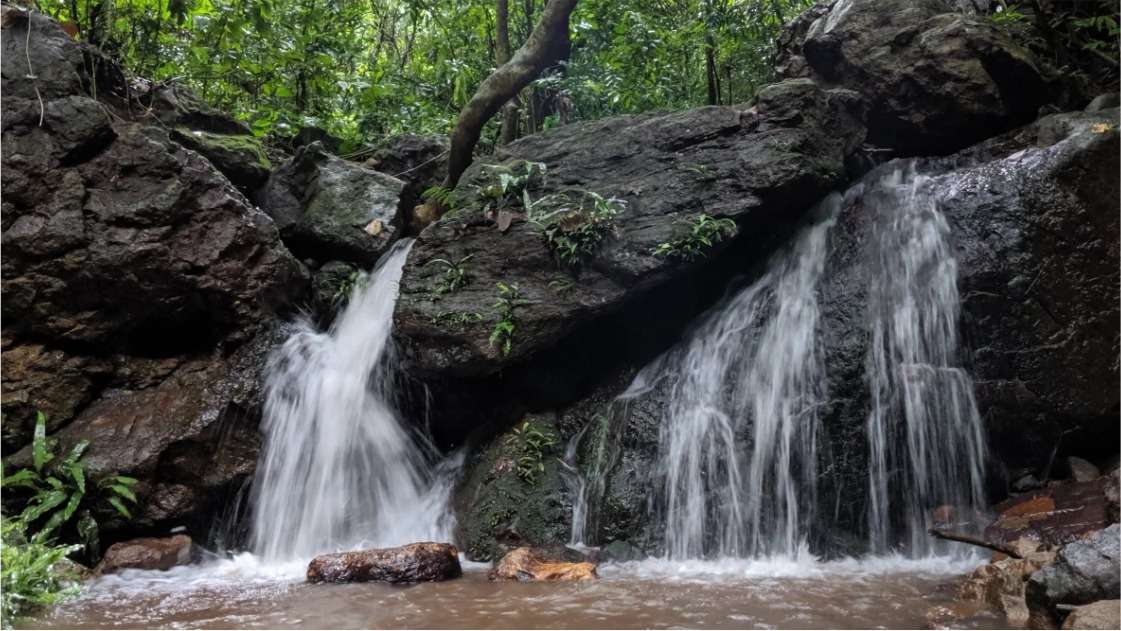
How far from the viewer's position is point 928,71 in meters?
7.89

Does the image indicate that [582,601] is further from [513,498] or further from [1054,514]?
[1054,514]

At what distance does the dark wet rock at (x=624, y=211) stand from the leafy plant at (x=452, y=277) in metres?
0.04

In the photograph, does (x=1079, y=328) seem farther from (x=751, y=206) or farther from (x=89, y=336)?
(x=89, y=336)

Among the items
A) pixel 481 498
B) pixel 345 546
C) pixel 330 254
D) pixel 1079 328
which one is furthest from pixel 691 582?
pixel 330 254

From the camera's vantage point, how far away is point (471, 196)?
7590 mm

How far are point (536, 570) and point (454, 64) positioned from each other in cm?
876

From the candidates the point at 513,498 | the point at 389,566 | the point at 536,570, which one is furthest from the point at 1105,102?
the point at 389,566

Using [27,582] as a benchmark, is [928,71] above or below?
above

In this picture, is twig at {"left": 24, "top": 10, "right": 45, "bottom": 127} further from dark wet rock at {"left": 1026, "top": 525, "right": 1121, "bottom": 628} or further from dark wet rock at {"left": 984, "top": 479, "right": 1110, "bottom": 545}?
dark wet rock at {"left": 984, "top": 479, "right": 1110, "bottom": 545}

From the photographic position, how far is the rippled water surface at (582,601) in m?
3.83

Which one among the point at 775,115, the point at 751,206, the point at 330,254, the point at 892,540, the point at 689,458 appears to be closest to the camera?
the point at 892,540

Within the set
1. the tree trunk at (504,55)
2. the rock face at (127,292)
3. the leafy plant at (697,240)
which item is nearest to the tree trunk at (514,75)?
the tree trunk at (504,55)

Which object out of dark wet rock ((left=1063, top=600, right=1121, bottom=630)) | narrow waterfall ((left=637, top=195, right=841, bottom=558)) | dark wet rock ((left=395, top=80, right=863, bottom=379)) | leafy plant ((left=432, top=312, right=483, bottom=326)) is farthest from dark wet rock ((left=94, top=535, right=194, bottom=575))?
dark wet rock ((left=1063, top=600, right=1121, bottom=630))

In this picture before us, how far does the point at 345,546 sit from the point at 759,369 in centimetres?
365
